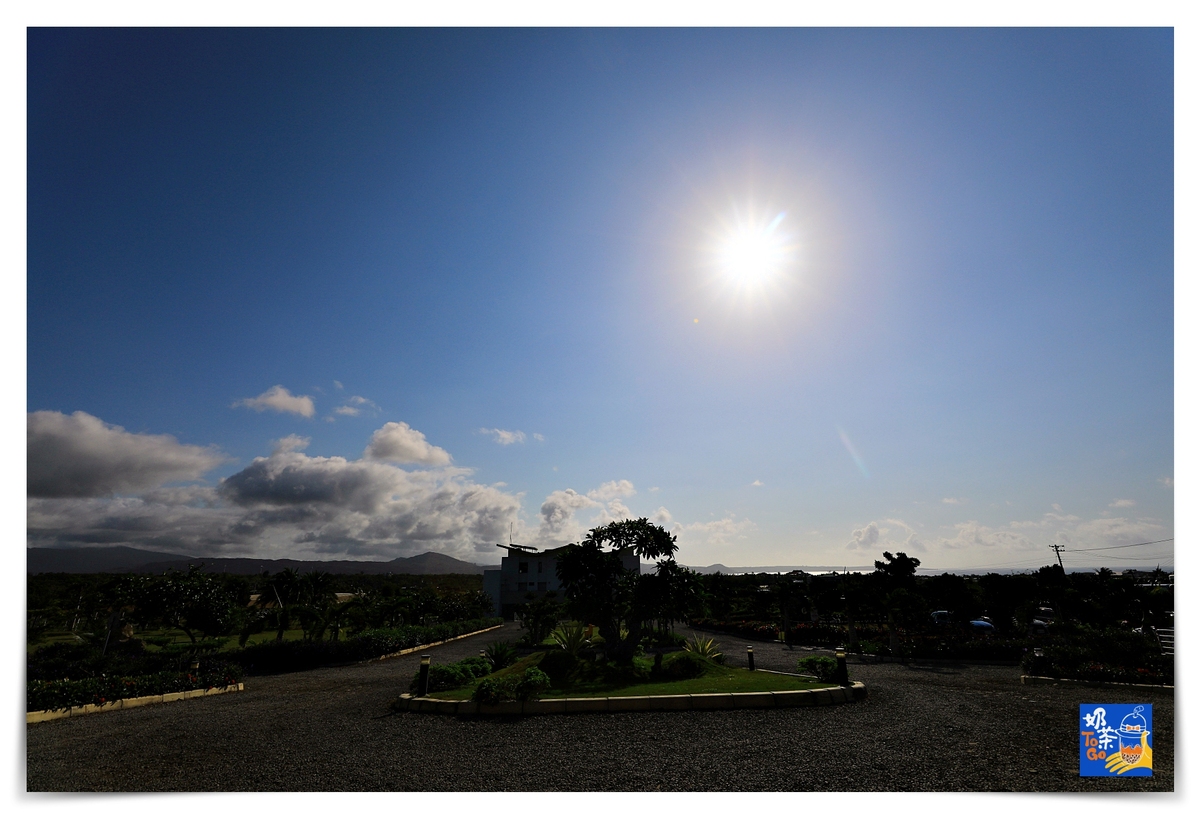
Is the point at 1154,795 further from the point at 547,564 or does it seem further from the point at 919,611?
the point at 547,564

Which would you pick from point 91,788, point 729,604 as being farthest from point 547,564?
point 91,788

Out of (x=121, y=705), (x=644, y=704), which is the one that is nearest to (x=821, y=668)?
(x=644, y=704)

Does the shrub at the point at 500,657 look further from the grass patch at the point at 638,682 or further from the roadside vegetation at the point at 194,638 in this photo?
the roadside vegetation at the point at 194,638

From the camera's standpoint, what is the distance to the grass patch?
12.7 metres

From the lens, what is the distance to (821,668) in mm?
14453

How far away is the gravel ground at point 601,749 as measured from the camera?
7707mm

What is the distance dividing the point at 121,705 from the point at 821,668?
1859cm

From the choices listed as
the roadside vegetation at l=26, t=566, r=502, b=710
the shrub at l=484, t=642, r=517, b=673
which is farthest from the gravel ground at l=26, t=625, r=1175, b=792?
the shrub at l=484, t=642, r=517, b=673

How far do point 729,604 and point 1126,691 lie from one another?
115 feet

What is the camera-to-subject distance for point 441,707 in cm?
1219

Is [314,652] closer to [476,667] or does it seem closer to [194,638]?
[194,638]

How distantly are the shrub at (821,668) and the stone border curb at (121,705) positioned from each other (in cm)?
1778

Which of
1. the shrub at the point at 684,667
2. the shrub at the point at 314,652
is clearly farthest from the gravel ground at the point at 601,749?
the shrub at the point at 314,652

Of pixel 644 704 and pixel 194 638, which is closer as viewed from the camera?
pixel 644 704
